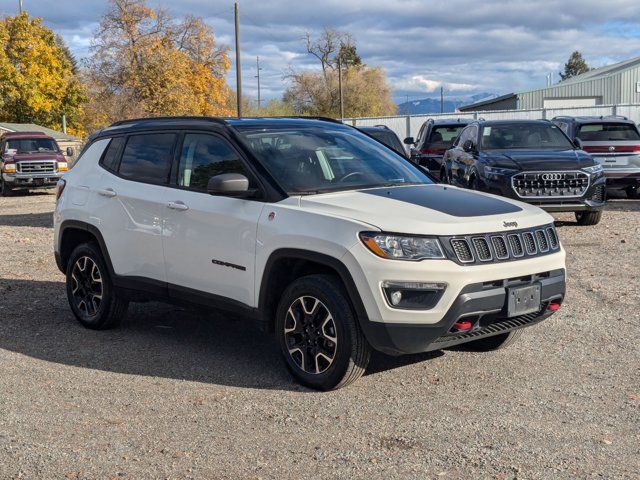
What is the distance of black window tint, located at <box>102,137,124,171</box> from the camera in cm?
693

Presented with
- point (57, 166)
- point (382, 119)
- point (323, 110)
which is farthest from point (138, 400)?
point (323, 110)

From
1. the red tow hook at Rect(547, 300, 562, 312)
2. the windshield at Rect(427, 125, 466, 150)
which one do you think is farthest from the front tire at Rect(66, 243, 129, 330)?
the windshield at Rect(427, 125, 466, 150)

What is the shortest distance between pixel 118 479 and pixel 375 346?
1.73m

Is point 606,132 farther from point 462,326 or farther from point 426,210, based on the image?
point 462,326

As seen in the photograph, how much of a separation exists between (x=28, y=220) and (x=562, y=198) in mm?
11121

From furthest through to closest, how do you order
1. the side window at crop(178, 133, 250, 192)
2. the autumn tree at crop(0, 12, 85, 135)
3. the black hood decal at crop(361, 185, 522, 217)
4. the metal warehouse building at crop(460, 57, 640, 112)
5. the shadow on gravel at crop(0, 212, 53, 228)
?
1. the autumn tree at crop(0, 12, 85, 135)
2. the metal warehouse building at crop(460, 57, 640, 112)
3. the shadow on gravel at crop(0, 212, 53, 228)
4. the side window at crop(178, 133, 250, 192)
5. the black hood decal at crop(361, 185, 522, 217)

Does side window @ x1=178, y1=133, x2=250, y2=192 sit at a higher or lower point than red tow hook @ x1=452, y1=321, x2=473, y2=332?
higher

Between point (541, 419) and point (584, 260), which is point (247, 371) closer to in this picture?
point (541, 419)

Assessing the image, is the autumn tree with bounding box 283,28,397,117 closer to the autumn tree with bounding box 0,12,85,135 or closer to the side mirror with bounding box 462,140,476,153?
the autumn tree with bounding box 0,12,85,135

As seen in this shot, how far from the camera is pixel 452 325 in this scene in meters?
4.84

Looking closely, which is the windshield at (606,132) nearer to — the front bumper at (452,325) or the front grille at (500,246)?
the front grille at (500,246)

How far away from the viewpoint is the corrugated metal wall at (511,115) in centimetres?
3716

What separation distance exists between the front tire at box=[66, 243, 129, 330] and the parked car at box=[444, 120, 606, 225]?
7.24 metres

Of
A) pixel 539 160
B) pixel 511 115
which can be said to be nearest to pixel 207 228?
pixel 539 160
